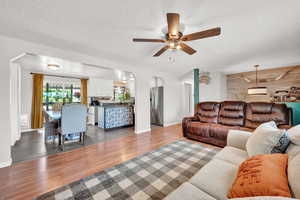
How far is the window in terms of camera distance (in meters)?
5.46

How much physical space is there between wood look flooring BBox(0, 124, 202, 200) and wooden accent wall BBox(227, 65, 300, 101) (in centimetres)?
495

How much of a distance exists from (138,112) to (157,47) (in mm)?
2219

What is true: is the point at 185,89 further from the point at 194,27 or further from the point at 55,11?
the point at 55,11

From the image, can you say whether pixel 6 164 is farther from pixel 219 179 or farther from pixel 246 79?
pixel 246 79

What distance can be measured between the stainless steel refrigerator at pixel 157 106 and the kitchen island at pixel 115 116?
99 centimetres

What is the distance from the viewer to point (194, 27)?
2.08m

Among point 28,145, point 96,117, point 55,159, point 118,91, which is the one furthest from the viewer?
point 118,91

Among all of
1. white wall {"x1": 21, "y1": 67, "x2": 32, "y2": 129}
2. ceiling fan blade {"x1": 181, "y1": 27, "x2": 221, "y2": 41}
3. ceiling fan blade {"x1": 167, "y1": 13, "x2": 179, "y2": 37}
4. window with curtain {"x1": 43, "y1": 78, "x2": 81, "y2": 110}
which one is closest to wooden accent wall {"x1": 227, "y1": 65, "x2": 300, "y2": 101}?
ceiling fan blade {"x1": 181, "y1": 27, "x2": 221, "y2": 41}

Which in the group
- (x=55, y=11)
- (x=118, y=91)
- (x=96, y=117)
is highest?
(x=55, y=11)

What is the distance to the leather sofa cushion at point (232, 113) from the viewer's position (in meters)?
3.02

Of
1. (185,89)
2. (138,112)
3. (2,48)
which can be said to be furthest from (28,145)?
(185,89)

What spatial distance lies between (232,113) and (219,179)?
8.58 feet

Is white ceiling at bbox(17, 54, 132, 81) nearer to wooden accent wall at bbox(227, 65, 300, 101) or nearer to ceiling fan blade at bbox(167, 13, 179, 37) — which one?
ceiling fan blade at bbox(167, 13, 179, 37)

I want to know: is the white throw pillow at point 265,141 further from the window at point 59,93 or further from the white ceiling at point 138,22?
the window at point 59,93
